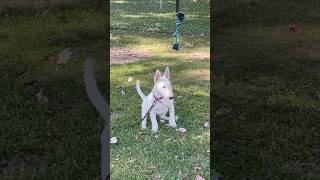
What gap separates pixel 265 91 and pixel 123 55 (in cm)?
216

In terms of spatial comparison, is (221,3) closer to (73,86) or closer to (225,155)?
(73,86)

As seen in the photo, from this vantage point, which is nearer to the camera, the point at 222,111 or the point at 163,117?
the point at 163,117

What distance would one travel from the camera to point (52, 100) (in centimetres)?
417

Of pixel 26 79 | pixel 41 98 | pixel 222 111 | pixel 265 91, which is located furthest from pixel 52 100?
pixel 265 91

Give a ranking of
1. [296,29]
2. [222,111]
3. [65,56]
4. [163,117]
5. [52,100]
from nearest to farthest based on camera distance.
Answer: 1. [163,117]
2. [222,111]
3. [52,100]
4. [65,56]
5. [296,29]

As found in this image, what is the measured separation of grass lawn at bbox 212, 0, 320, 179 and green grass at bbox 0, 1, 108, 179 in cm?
72

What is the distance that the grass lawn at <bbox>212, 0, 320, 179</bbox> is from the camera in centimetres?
319

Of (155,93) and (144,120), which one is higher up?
(155,93)

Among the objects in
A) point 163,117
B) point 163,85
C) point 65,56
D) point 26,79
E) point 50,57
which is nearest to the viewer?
point 163,85

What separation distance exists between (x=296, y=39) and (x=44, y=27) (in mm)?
2355

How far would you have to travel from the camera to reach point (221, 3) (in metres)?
5.59

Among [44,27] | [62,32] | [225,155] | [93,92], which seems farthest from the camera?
[44,27]

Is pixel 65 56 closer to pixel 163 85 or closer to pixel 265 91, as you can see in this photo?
pixel 265 91

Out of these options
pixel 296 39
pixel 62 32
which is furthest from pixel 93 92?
pixel 296 39
